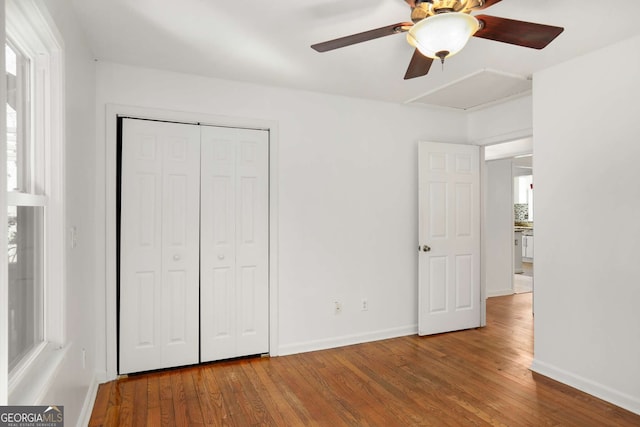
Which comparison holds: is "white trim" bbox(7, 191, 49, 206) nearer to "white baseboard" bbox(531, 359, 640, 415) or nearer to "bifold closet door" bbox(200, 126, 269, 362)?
"bifold closet door" bbox(200, 126, 269, 362)

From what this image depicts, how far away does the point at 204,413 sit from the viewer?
8.18 ft

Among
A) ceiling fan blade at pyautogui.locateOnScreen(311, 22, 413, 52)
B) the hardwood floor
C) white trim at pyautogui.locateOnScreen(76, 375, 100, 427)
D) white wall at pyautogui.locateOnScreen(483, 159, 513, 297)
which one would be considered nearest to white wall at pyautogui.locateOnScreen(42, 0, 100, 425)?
white trim at pyautogui.locateOnScreen(76, 375, 100, 427)

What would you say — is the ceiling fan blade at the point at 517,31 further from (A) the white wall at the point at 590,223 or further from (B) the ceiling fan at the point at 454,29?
(A) the white wall at the point at 590,223

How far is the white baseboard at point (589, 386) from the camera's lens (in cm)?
253

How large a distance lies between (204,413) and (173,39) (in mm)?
2475

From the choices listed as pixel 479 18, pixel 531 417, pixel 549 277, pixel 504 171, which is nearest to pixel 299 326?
pixel 531 417

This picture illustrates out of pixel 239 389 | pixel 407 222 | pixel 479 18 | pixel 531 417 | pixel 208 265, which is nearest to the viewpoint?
pixel 479 18

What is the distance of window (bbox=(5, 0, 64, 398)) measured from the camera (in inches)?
59.4

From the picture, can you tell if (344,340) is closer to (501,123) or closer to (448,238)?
(448,238)

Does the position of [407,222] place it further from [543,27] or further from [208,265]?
[543,27]

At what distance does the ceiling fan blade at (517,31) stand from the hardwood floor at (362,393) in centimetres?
219

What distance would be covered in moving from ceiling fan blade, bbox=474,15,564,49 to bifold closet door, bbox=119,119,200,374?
2.33 metres

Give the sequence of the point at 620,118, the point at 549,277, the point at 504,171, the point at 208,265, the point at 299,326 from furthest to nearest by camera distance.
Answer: the point at 504,171 → the point at 299,326 → the point at 208,265 → the point at 549,277 → the point at 620,118
